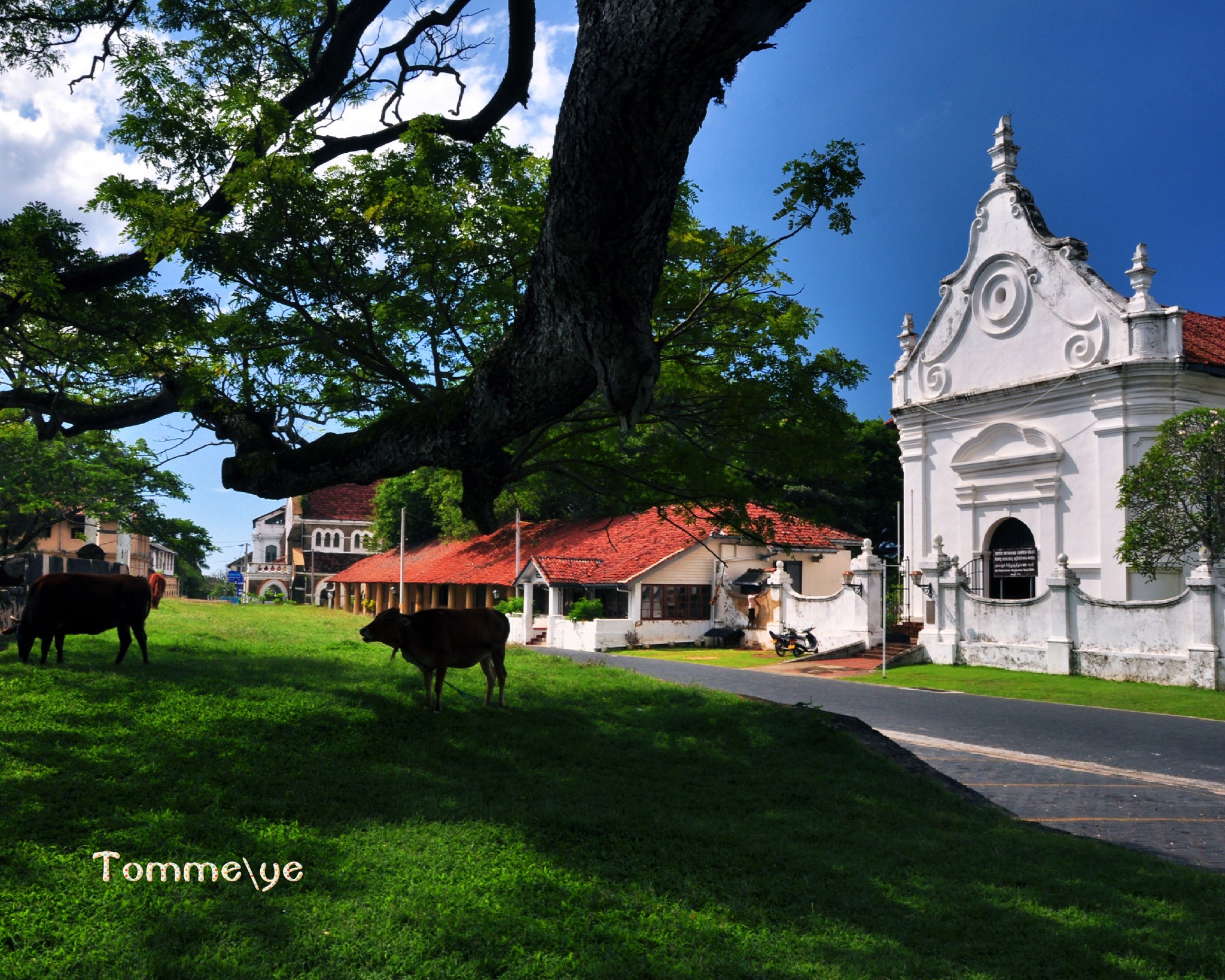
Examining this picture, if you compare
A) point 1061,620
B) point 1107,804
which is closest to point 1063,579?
point 1061,620

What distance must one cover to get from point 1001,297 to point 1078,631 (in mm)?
11684

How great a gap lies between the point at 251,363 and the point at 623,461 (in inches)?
192

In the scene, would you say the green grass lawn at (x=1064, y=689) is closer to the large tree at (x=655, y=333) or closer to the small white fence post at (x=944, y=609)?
the small white fence post at (x=944, y=609)

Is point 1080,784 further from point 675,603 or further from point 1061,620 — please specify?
point 675,603

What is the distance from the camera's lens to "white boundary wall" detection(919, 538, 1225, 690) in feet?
66.7

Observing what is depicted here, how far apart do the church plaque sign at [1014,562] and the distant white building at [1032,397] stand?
1.8 inches

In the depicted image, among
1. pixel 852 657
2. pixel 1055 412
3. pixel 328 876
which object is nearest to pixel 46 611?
pixel 328 876

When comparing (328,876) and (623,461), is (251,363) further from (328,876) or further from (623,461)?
(328,876)

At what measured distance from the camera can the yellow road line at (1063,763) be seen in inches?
432

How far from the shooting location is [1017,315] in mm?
29297

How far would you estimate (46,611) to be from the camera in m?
9.87

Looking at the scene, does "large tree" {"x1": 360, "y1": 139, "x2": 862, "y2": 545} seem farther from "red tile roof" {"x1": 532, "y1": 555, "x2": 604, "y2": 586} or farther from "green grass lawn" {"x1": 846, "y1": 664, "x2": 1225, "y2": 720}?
"red tile roof" {"x1": 532, "y1": 555, "x2": 604, "y2": 586}

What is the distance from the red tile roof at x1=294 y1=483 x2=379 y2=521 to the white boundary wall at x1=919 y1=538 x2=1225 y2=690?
46701 millimetres

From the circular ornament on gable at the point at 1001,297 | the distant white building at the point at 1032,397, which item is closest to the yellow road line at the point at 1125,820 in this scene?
the distant white building at the point at 1032,397
